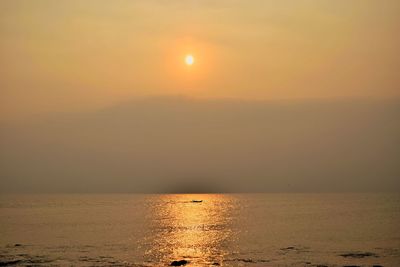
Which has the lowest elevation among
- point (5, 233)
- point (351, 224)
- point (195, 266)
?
point (195, 266)

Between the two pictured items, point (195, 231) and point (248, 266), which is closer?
point (248, 266)

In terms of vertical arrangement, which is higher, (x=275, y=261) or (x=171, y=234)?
(x=171, y=234)

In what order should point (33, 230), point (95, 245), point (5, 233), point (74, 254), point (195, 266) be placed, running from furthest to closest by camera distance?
1. point (33, 230)
2. point (5, 233)
3. point (95, 245)
4. point (74, 254)
5. point (195, 266)

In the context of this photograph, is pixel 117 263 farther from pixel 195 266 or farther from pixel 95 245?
pixel 95 245

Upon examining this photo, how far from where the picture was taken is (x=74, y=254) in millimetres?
81438

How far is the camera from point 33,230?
122 m

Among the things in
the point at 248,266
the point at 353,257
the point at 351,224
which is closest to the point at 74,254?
the point at 248,266

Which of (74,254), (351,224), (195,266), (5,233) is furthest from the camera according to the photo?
(351,224)

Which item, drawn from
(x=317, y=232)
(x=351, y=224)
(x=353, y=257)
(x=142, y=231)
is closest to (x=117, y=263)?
(x=353, y=257)

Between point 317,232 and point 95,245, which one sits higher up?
point 317,232

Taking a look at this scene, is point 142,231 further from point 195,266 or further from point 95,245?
point 195,266

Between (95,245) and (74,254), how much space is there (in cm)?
1253

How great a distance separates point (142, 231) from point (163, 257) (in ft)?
147

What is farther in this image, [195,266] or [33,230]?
[33,230]
